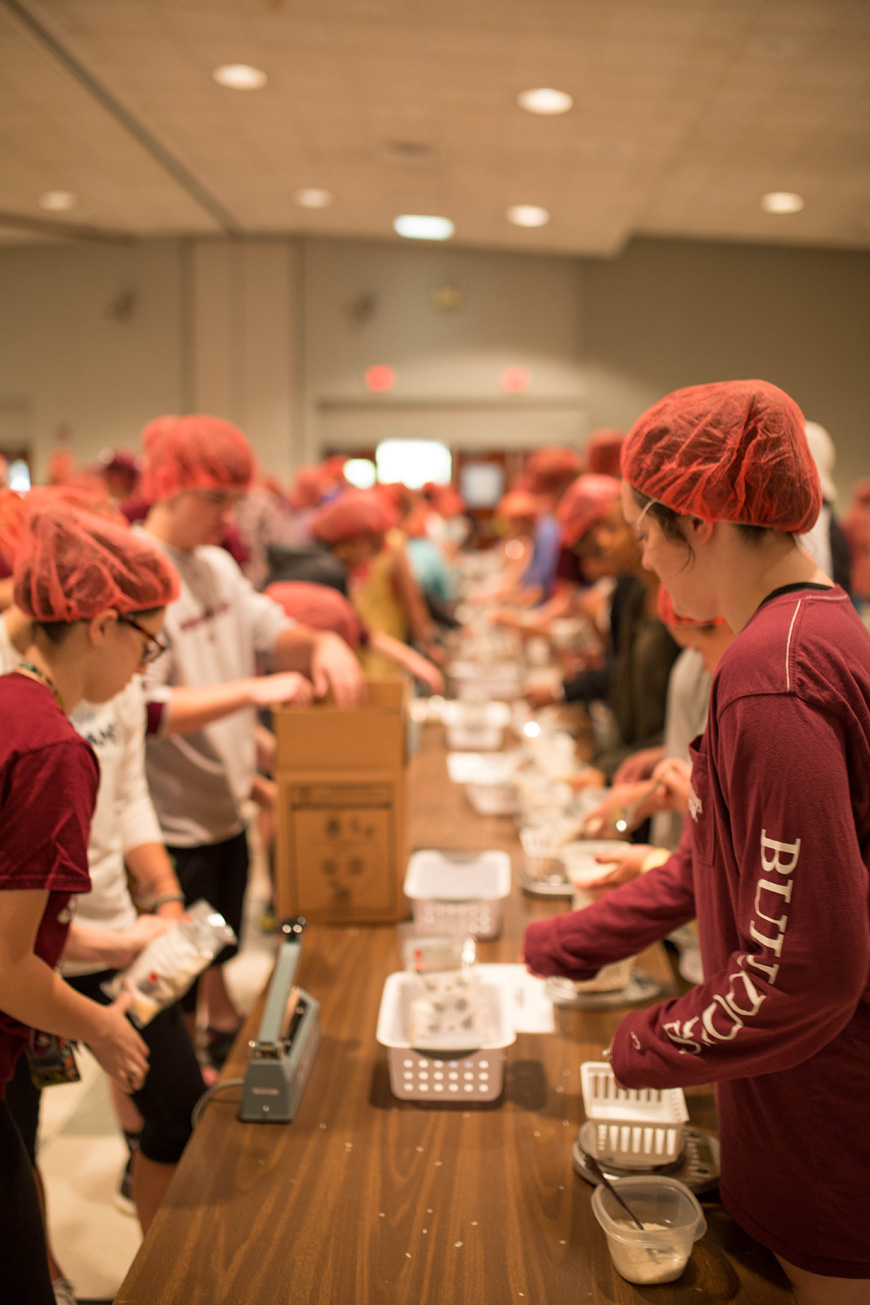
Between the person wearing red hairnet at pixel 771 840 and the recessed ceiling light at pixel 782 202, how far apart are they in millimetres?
7360

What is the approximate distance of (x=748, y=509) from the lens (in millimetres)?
1019

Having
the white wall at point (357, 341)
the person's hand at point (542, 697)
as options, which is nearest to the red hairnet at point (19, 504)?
the person's hand at point (542, 697)

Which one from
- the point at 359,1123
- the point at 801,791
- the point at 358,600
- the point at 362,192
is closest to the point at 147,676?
the point at 359,1123

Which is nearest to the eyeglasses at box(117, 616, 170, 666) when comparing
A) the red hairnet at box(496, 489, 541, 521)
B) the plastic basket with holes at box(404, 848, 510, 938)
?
the plastic basket with holes at box(404, 848, 510, 938)

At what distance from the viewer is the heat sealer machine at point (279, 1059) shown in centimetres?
135

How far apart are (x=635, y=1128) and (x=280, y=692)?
1104mm

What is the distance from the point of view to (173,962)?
1.38 metres

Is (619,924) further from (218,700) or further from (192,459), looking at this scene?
(192,459)

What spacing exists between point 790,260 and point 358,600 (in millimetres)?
6999

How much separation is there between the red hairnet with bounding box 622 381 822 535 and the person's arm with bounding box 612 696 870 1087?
224 millimetres

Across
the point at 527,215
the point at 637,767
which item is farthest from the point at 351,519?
the point at 527,215

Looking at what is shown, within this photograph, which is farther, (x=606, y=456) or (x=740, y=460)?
(x=606, y=456)

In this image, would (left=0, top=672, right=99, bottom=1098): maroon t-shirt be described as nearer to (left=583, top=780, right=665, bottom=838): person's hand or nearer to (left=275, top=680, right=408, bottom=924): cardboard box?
(left=275, top=680, right=408, bottom=924): cardboard box

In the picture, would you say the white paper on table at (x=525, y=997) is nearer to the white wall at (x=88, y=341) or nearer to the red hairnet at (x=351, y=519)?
the red hairnet at (x=351, y=519)
